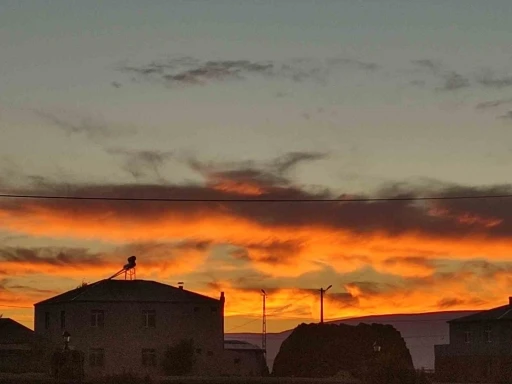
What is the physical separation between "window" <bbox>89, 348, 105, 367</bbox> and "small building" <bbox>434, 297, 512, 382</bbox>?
29.9 m

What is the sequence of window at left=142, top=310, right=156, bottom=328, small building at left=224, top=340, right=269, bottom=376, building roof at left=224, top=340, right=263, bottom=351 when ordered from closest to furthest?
window at left=142, top=310, right=156, bottom=328
small building at left=224, top=340, right=269, bottom=376
building roof at left=224, top=340, right=263, bottom=351

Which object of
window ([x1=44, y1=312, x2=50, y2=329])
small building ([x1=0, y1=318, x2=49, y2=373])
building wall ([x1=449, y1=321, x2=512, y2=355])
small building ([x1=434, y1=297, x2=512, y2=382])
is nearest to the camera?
small building ([x1=0, y1=318, x2=49, y2=373])

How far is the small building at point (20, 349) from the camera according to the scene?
81.8 m

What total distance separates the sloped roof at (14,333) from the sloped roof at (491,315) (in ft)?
139

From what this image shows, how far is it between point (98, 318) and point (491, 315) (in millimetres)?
38475

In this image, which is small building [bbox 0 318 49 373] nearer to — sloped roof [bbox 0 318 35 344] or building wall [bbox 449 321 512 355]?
sloped roof [bbox 0 318 35 344]

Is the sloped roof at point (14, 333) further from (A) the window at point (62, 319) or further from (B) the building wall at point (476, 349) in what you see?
(B) the building wall at point (476, 349)

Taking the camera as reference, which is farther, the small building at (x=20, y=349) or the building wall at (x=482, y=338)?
the building wall at (x=482, y=338)

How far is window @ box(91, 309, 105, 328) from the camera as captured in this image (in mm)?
91500

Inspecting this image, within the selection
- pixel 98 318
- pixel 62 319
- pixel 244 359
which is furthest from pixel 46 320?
pixel 244 359

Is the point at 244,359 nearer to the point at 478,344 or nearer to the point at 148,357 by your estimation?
the point at 148,357

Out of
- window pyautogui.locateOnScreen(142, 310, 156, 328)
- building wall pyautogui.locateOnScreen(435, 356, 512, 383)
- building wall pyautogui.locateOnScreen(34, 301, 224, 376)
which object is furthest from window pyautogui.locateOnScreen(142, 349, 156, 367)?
building wall pyautogui.locateOnScreen(435, 356, 512, 383)

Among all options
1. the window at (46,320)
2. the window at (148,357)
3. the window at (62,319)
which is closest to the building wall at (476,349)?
the window at (148,357)

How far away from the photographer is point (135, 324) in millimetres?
91750
